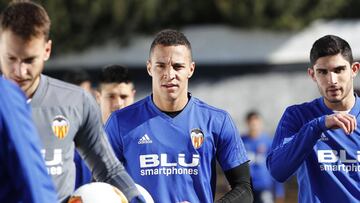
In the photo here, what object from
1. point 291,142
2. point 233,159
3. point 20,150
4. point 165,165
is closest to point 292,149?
point 291,142

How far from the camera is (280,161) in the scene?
5.85 m

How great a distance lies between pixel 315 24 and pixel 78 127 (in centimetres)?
1619

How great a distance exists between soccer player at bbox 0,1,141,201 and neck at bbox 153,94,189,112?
1369 mm

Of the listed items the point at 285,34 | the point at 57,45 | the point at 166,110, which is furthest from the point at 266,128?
the point at 166,110

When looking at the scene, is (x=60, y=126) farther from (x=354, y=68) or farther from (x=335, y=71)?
(x=354, y=68)

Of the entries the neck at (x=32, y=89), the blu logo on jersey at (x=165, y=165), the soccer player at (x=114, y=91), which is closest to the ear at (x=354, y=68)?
the blu logo on jersey at (x=165, y=165)

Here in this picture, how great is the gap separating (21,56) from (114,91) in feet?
11.3

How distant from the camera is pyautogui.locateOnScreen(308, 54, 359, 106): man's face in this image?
19.2ft

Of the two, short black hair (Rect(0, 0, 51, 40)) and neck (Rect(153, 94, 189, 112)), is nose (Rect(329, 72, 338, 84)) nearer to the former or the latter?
neck (Rect(153, 94, 189, 112))

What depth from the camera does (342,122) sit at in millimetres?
5402

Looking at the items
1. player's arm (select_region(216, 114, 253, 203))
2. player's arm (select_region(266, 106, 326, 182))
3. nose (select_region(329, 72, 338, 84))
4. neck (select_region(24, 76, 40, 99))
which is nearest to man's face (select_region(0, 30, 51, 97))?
neck (select_region(24, 76, 40, 99))

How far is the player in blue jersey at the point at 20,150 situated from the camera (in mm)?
3582

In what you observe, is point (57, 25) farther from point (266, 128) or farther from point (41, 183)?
point (41, 183)

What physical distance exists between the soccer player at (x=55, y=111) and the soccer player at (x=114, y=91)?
8.76 ft
